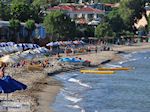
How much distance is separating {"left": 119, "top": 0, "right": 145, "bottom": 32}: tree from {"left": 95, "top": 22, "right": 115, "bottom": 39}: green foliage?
2065cm

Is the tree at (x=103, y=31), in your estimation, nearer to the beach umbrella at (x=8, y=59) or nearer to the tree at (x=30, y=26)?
the tree at (x=30, y=26)

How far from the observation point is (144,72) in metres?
69.8

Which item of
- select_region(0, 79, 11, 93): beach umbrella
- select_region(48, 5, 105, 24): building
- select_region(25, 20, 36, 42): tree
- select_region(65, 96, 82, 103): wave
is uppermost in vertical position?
select_region(48, 5, 105, 24): building

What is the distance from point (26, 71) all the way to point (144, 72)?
18567 mm

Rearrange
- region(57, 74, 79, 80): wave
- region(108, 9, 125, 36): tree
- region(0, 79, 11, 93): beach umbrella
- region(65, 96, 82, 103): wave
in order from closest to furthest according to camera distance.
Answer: region(0, 79, 11, 93): beach umbrella → region(65, 96, 82, 103): wave → region(57, 74, 79, 80): wave → region(108, 9, 125, 36): tree

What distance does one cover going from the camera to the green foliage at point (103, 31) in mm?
108863

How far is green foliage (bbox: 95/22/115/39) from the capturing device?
4286 inches

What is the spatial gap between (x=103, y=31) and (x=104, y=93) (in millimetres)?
62340

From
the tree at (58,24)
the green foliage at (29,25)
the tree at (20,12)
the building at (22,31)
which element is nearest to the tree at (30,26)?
the green foliage at (29,25)

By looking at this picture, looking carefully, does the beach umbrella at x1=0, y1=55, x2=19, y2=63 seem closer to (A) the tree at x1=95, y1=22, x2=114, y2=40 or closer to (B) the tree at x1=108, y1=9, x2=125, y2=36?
(A) the tree at x1=95, y1=22, x2=114, y2=40

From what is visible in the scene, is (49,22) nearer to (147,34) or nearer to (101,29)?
(101,29)

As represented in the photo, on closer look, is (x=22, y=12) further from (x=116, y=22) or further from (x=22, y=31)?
(x=116, y=22)

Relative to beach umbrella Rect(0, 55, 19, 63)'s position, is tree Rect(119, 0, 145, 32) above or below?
above

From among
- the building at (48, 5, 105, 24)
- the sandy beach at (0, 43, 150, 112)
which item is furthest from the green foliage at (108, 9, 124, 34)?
the sandy beach at (0, 43, 150, 112)
